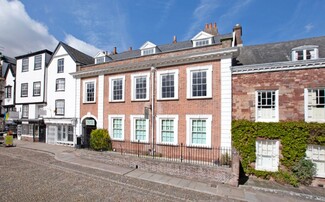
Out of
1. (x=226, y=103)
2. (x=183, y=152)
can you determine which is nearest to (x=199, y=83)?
(x=226, y=103)

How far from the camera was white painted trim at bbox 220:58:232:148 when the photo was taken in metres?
10.8

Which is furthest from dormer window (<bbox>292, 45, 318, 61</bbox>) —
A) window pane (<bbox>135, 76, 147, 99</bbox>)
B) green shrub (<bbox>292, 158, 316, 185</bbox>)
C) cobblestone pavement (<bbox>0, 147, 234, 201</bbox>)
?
window pane (<bbox>135, 76, 147, 99</bbox>)

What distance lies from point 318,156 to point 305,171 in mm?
1147

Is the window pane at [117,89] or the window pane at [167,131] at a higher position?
the window pane at [117,89]

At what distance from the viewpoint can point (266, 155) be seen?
9867 mm

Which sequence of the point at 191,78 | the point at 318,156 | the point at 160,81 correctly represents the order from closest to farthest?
the point at 318,156
the point at 191,78
the point at 160,81

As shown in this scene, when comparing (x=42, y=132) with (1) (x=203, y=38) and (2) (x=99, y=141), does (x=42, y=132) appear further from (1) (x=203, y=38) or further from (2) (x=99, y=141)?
(1) (x=203, y=38)

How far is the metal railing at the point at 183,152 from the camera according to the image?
10617mm

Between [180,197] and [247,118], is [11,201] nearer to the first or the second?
[180,197]

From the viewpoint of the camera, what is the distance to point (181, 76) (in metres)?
12.5

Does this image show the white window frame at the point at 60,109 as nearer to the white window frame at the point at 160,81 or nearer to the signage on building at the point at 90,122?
the signage on building at the point at 90,122

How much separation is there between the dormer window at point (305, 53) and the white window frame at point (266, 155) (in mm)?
5537

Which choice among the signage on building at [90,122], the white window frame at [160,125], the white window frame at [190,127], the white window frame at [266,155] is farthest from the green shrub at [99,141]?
the white window frame at [266,155]

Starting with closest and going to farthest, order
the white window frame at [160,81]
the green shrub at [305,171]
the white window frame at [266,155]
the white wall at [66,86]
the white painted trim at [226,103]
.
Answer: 1. the green shrub at [305,171]
2. the white window frame at [266,155]
3. the white painted trim at [226,103]
4. the white window frame at [160,81]
5. the white wall at [66,86]
